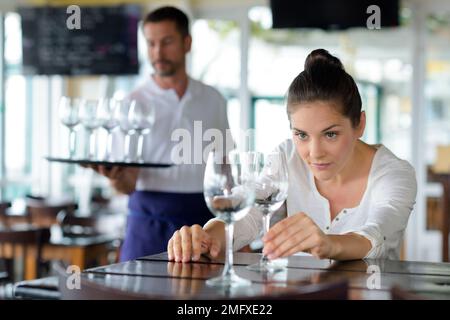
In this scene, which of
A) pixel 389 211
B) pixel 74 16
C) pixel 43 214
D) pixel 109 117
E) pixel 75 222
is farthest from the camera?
pixel 74 16

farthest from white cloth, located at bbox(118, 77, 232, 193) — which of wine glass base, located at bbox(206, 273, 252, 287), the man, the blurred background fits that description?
the blurred background

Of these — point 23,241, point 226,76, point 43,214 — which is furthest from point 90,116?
point 226,76

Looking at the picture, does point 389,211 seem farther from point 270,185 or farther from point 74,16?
point 74,16

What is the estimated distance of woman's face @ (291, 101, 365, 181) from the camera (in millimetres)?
2273

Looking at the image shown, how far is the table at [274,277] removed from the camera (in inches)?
61.4

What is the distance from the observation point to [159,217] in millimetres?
3693

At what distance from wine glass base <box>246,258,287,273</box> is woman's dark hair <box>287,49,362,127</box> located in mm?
530

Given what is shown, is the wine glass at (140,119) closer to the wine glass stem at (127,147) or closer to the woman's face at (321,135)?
the wine glass stem at (127,147)

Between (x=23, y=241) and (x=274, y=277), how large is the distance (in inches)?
129

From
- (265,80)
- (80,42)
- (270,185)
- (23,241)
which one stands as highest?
(80,42)

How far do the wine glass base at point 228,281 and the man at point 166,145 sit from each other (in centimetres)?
192
